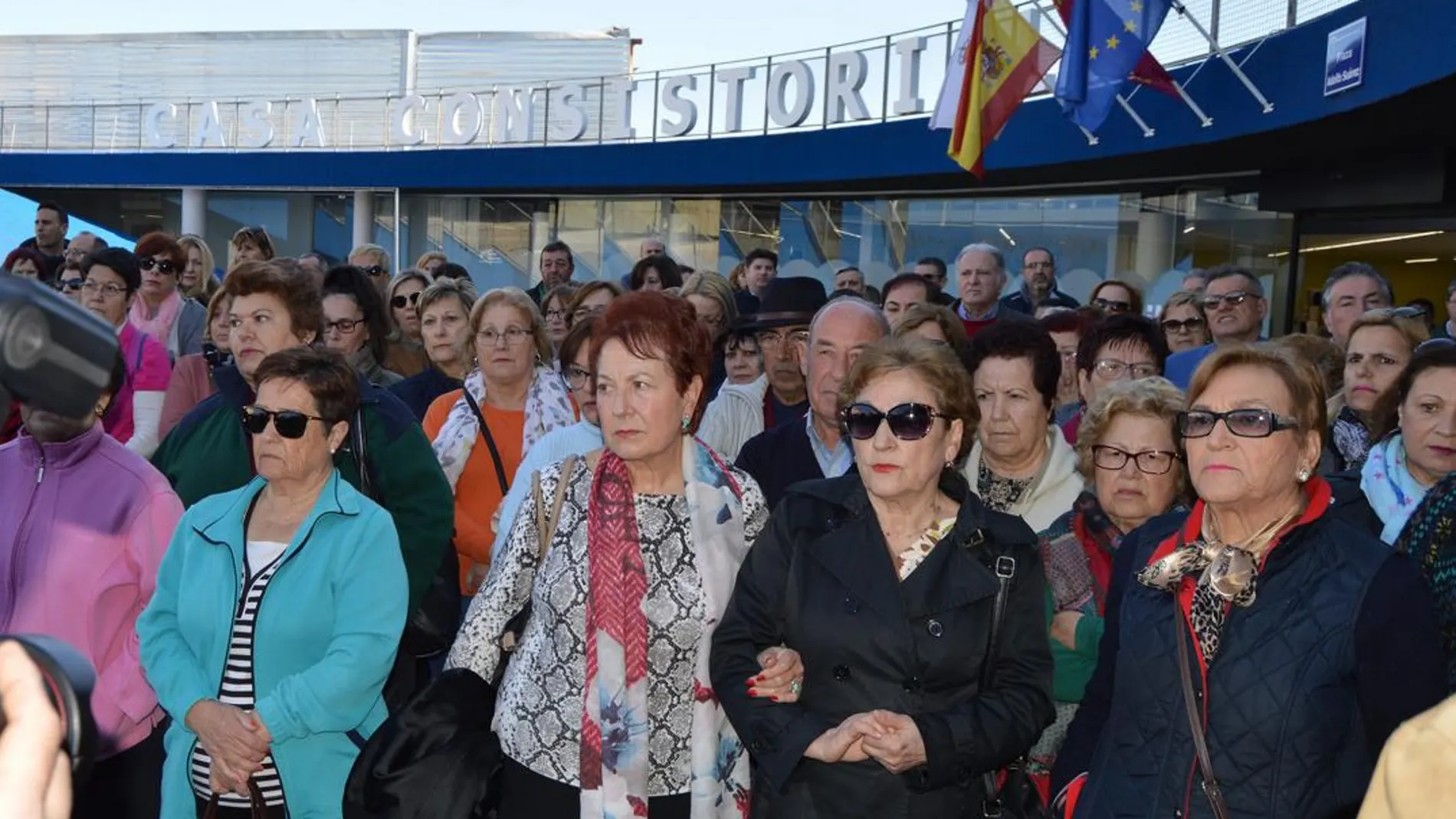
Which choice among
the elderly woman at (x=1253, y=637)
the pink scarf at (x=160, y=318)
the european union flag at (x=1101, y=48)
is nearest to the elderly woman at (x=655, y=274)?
the pink scarf at (x=160, y=318)

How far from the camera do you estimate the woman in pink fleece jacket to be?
4332mm

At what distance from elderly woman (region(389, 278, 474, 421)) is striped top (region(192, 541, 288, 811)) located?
10.1 feet

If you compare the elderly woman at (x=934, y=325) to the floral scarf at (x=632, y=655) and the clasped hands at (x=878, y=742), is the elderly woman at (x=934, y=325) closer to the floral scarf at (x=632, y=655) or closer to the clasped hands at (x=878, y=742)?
the floral scarf at (x=632, y=655)

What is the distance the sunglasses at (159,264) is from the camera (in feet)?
28.4

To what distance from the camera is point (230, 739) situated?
4.13 meters

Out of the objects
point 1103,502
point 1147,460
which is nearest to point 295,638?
point 1103,502

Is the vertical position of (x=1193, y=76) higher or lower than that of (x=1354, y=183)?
higher

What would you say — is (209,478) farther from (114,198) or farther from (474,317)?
Result: (114,198)

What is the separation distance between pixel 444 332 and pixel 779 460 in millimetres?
3363

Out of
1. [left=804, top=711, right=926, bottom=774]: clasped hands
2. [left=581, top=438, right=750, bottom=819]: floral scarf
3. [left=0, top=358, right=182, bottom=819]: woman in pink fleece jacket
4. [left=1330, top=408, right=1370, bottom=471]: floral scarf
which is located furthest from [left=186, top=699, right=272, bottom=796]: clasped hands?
[left=1330, top=408, right=1370, bottom=471]: floral scarf

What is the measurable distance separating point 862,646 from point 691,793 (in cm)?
68

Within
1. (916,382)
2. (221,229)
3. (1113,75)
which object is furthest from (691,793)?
(221,229)

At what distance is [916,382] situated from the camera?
152 inches

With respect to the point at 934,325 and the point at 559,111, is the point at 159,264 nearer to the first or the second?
the point at 934,325
